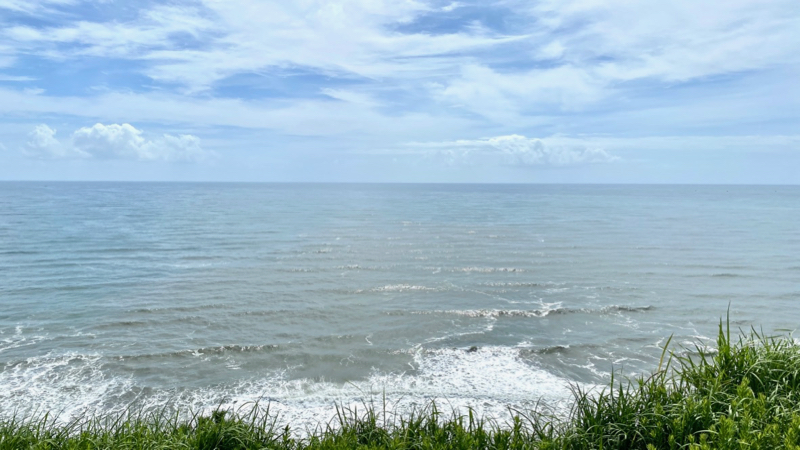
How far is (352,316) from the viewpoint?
56.2 feet

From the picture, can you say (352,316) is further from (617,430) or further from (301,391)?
(617,430)

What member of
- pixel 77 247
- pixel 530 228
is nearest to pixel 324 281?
pixel 77 247

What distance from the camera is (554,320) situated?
16594 millimetres

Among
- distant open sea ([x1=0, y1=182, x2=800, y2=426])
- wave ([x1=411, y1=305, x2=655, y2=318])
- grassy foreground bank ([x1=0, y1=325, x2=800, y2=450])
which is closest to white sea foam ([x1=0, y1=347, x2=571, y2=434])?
distant open sea ([x1=0, y1=182, x2=800, y2=426])

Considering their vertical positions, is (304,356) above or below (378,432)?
below

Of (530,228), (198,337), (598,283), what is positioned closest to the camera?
(198,337)

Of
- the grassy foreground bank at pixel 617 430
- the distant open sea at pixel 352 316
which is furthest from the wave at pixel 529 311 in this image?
the grassy foreground bank at pixel 617 430

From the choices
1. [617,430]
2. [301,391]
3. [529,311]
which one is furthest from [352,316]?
[617,430]

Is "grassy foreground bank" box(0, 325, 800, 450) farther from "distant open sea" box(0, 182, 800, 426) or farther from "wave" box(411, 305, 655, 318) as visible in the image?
"wave" box(411, 305, 655, 318)

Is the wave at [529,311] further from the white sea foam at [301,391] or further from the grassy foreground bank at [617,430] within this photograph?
the grassy foreground bank at [617,430]

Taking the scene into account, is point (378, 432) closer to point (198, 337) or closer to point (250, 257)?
point (198, 337)

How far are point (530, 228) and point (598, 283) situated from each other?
22.0 m

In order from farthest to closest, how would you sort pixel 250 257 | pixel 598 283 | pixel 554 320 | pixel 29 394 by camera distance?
pixel 250 257 < pixel 598 283 < pixel 554 320 < pixel 29 394

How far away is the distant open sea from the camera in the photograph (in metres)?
11.3
